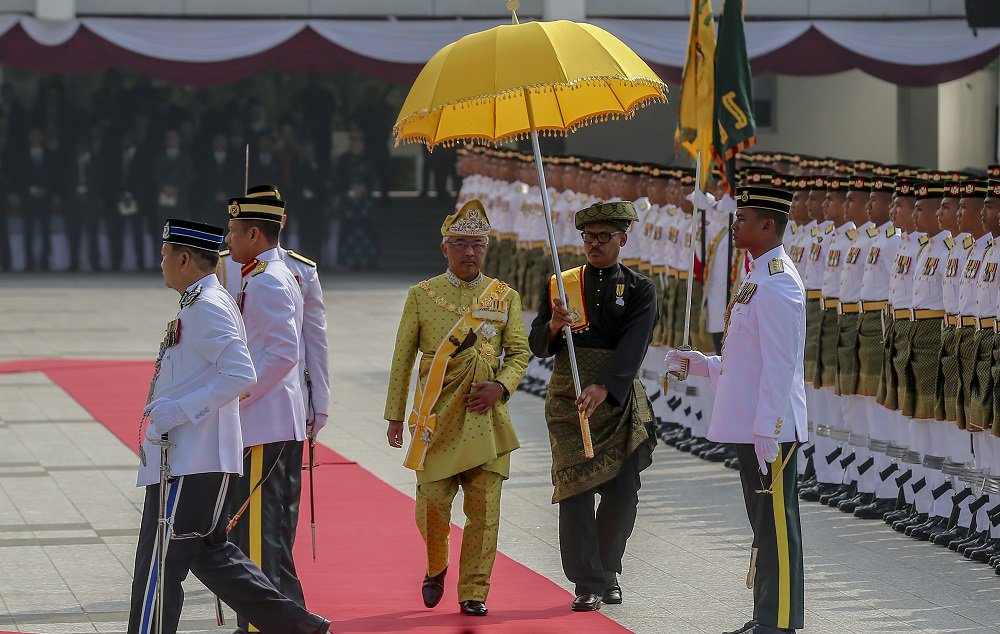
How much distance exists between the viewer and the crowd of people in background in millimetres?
29203

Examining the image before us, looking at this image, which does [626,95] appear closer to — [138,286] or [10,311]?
[10,311]

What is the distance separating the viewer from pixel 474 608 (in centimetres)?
788

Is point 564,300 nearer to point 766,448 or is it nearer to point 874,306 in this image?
point 766,448

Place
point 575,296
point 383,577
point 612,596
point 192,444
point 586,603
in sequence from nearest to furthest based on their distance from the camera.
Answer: point 192,444
point 586,603
point 612,596
point 575,296
point 383,577

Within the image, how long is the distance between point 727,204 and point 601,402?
4.79 m

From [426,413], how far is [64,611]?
5.98 feet

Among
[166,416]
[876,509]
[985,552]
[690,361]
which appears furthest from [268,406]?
[876,509]

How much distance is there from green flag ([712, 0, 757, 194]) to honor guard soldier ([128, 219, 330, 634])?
5387 mm

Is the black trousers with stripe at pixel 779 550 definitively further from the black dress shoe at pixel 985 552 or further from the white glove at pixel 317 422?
the black dress shoe at pixel 985 552

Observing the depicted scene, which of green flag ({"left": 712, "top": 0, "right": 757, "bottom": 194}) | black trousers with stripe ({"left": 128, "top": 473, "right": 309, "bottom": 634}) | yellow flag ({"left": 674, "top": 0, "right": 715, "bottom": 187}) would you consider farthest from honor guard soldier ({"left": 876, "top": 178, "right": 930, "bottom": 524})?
black trousers with stripe ({"left": 128, "top": 473, "right": 309, "bottom": 634})

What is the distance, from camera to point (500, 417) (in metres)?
8.05

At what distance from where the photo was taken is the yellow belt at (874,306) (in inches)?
414

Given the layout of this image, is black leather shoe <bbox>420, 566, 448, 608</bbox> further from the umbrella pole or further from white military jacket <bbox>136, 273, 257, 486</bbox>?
white military jacket <bbox>136, 273, 257, 486</bbox>

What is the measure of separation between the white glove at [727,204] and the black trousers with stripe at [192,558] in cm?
643
